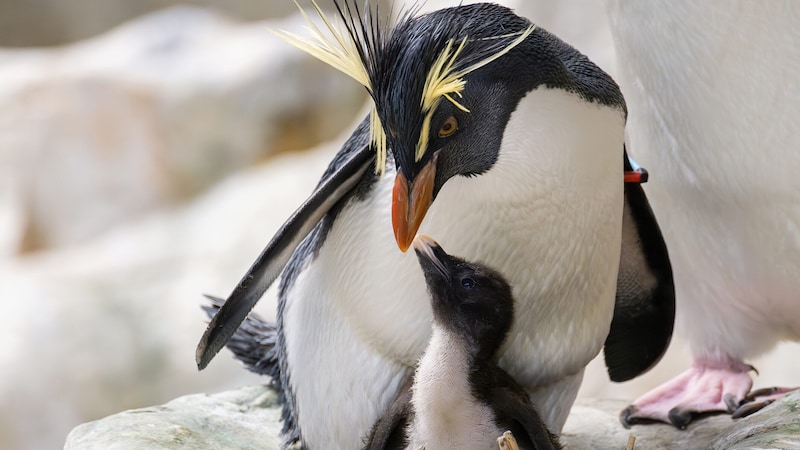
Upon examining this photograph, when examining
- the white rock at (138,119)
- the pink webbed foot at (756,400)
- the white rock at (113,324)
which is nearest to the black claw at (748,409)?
the pink webbed foot at (756,400)

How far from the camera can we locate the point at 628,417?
5.82 feet

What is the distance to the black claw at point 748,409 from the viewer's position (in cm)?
170

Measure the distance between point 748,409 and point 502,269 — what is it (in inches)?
28.0

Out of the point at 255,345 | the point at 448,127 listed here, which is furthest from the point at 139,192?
the point at 448,127

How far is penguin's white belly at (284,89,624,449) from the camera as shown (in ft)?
3.97

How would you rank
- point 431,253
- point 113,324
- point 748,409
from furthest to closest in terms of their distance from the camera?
point 113,324
point 748,409
point 431,253

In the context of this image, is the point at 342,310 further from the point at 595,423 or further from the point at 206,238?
the point at 206,238

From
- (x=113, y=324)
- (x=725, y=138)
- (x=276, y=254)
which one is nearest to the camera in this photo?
(x=276, y=254)

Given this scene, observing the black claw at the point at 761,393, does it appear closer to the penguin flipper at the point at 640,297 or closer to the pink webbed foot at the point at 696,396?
the pink webbed foot at the point at 696,396

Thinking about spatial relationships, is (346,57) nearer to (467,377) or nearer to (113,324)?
(467,377)

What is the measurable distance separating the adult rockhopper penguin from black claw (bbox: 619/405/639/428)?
0.38 m

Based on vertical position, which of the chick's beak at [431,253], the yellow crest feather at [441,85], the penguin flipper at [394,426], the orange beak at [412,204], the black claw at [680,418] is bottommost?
the black claw at [680,418]

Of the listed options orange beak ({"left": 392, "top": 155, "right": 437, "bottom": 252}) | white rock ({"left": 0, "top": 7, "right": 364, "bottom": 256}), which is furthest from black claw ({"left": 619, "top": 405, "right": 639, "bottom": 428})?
white rock ({"left": 0, "top": 7, "right": 364, "bottom": 256})

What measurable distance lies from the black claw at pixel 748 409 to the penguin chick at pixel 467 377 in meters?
0.55
